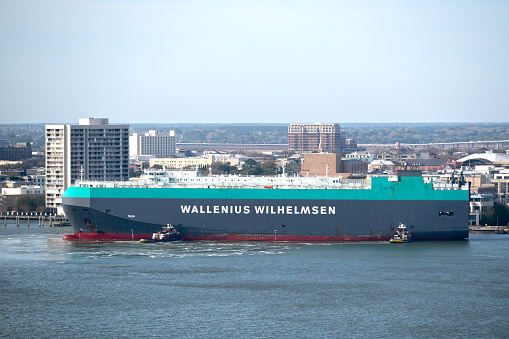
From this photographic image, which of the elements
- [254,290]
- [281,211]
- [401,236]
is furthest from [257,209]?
[254,290]

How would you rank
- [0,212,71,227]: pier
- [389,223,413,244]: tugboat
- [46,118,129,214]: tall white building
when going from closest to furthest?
[389,223,413,244]: tugboat
[0,212,71,227]: pier
[46,118,129,214]: tall white building

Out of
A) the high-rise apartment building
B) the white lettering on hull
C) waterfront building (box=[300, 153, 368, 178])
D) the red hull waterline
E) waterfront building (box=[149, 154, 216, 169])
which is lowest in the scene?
the red hull waterline

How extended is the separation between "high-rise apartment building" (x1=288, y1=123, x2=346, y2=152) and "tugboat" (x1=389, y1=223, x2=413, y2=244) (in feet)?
315

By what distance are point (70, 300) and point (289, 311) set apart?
20.9 feet

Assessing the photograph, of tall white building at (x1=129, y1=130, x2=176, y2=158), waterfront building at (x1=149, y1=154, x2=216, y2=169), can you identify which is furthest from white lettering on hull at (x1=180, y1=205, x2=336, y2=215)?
tall white building at (x1=129, y1=130, x2=176, y2=158)

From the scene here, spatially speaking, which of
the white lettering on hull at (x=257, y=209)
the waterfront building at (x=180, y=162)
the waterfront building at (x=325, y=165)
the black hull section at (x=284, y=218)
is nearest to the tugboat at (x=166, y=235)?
the black hull section at (x=284, y=218)

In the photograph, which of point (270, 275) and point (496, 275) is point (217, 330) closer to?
point (270, 275)

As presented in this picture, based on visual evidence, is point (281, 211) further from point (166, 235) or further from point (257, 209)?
point (166, 235)

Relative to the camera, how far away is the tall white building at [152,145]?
12675 centimetres

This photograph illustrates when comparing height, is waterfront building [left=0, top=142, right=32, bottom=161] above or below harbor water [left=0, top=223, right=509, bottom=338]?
above

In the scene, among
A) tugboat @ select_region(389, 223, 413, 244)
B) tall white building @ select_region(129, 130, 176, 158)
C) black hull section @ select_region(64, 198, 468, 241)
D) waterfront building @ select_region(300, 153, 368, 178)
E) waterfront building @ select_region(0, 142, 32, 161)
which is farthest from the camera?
tall white building @ select_region(129, 130, 176, 158)

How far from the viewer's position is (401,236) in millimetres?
39188

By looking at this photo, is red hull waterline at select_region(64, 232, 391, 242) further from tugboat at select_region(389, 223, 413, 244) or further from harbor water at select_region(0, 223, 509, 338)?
harbor water at select_region(0, 223, 509, 338)

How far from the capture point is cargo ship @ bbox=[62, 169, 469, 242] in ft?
131
